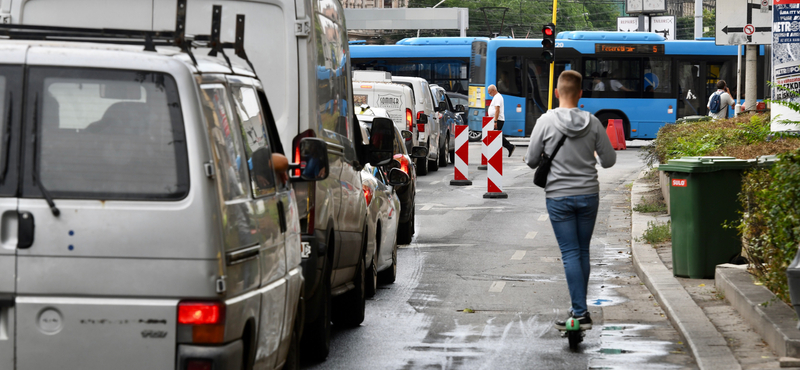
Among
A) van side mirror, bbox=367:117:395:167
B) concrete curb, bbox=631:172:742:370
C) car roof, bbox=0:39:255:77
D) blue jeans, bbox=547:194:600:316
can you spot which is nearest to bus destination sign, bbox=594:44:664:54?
concrete curb, bbox=631:172:742:370

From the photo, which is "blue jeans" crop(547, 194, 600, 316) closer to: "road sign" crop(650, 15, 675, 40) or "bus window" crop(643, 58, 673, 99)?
"bus window" crop(643, 58, 673, 99)

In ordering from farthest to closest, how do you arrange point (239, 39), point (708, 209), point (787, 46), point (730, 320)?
point (787, 46), point (708, 209), point (730, 320), point (239, 39)

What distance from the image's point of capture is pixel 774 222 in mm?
7008

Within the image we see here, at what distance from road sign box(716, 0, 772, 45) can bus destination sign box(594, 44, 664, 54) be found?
59.5 ft

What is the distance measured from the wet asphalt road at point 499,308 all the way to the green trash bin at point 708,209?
23.3 inches

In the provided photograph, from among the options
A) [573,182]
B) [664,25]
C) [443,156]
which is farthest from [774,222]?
[664,25]

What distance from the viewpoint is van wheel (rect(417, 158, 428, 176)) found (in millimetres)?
23375

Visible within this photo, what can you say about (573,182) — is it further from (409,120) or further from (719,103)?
(719,103)

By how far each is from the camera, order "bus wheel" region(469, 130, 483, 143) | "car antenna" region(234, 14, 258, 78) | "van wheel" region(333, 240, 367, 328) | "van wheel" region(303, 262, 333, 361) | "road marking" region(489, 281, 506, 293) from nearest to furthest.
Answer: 1. "car antenna" region(234, 14, 258, 78)
2. "van wheel" region(303, 262, 333, 361)
3. "van wheel" region(333, 240, 367, 328)
4. "road marking" region(489, 281, 506, 293)
5. "bus wheel" region(469, 130, 483, 143)

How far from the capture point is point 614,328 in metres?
7.94

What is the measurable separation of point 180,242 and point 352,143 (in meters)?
4.06

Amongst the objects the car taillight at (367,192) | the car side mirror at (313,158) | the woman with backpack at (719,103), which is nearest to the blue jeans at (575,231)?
the car taillight at (367,192)

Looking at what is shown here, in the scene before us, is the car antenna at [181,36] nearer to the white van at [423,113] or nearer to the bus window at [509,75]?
the white van at [423,113]

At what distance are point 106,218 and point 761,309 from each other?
14.7ft
